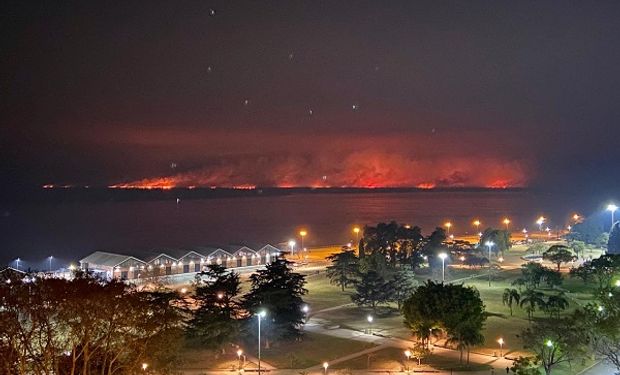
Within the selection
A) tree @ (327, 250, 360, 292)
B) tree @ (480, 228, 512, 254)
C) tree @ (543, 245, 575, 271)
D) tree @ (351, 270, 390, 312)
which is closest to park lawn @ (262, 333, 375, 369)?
tree @ (351, 270, 390, 312)

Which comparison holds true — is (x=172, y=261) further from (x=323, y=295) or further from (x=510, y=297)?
(x=510, y=297)

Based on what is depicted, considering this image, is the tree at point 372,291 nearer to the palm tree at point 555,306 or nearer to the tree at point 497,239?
the palm tree at point 555,306

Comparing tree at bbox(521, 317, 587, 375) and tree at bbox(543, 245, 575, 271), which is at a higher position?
tree at bbox(543, 245, 575, 271)

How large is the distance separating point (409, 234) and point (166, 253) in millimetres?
19434

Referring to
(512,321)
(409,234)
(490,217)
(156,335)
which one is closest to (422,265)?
(409,234)

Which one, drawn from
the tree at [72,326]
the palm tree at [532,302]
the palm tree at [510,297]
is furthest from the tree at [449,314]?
the tree at [72,326]

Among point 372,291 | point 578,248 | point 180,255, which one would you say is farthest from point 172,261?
point 578,248

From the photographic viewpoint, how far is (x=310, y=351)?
25.6 meters

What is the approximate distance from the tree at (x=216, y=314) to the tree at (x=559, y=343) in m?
11.8

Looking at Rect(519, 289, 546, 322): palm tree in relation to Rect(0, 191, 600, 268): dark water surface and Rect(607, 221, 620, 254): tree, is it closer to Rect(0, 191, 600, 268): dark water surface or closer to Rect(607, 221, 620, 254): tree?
Rect(607, 221, 620, 254): tree

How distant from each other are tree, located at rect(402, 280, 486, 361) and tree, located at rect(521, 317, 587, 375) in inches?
116

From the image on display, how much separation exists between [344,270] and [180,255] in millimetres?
13541

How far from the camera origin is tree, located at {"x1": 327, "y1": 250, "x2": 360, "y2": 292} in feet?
132

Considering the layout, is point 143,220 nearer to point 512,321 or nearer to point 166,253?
point 166,253
